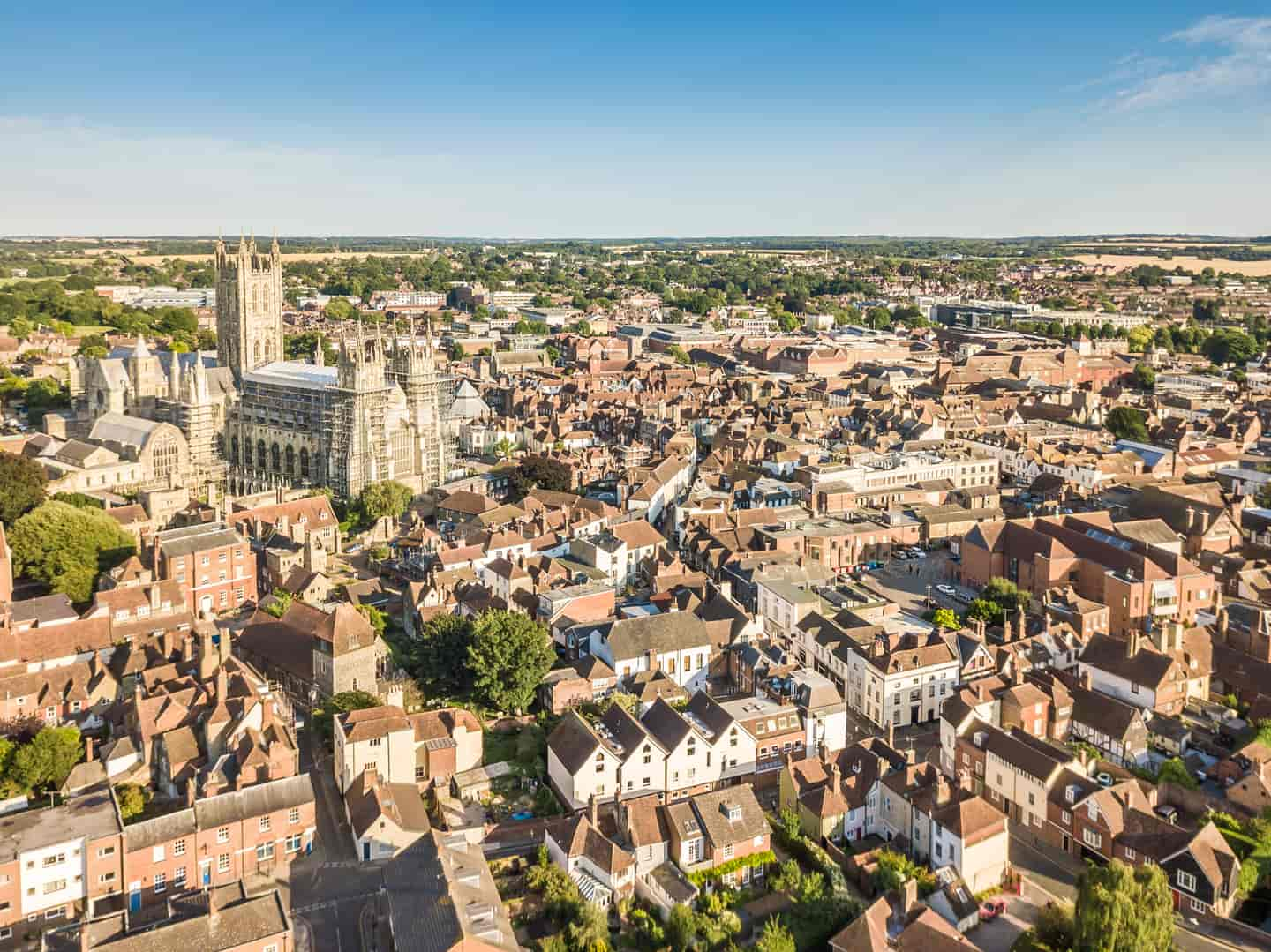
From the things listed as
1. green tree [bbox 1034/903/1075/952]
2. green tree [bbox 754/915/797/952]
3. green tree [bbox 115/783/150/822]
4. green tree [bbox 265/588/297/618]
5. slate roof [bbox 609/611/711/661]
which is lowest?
green tree [bbox 1034/903/1075/952]

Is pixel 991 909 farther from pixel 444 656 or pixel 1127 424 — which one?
pixel 1127 424

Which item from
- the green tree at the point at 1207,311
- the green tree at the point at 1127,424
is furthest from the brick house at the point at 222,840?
the green tree at the point at 1207,311

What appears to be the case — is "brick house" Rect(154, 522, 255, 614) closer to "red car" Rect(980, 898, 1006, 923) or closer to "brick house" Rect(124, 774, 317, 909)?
"brick house" Rect(124, 774, 317, 909)

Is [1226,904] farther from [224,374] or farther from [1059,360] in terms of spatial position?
[1059,360]

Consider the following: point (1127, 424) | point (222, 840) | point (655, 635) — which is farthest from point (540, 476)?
point (1127, 424)

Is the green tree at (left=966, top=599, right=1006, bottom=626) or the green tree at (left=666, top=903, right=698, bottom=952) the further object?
the green tree at (left=966, top=599, right=1006, bottom=626)

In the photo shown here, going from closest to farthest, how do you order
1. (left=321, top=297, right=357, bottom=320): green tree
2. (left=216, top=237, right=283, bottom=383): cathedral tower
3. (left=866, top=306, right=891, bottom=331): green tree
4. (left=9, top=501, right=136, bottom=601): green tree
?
(left=9, top=501, right=136, bottom=601): green tree
(left=216, top=237, right=283, bottom=383): cathedral tower
(left=321, top=297, right=357, bottom=320): green tree
(left=866, top=306, right=891, bottom=331): green tree

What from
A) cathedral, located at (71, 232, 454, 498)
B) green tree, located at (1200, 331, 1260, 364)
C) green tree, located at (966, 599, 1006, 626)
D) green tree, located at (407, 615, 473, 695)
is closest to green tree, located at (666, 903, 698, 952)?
green tree, located at (407, 615, 473, 695)

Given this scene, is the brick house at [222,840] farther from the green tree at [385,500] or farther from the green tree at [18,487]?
the green tree at [385,500]
